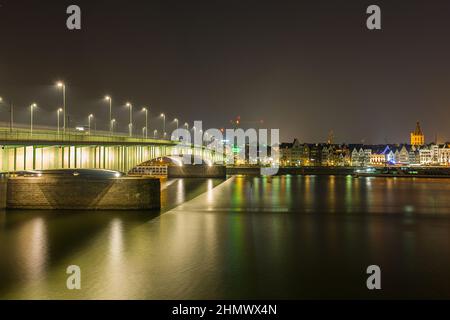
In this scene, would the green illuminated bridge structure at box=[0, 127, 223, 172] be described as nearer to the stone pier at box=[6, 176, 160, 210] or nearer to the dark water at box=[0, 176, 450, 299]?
the stone pier at box=[6, 176, 160, 210]

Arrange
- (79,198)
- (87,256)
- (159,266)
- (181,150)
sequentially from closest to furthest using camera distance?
(159,266), (87,256), (79,198), (181,150)

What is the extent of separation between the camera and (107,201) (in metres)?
32.5

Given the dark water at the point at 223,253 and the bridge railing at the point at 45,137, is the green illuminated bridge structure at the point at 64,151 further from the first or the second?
the dark water at the point at 223,253

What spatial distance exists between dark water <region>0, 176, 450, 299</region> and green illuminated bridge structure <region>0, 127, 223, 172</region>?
11.2 ft

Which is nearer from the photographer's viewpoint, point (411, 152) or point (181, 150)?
point (181, 150)

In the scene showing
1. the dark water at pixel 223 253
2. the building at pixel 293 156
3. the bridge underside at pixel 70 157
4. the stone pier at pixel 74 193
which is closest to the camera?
the dark water at pixel 223 253

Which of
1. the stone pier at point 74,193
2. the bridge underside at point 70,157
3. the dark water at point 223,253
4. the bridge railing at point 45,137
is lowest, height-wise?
the dark water at point 223,253

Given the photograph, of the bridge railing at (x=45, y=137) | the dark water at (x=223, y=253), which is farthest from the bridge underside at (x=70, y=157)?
the dark water at (x=223, y=253)

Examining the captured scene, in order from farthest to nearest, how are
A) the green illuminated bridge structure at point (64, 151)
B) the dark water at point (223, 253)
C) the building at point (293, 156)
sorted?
the building at point (293, 156), the green illuminated bridge structure at point (64, 151), the dark water at point (223, 253)

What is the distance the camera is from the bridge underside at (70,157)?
3000 centimetres

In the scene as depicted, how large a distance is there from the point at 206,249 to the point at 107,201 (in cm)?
1099

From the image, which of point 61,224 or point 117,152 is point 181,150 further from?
point 61,224

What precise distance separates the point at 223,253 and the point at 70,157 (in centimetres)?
1795
